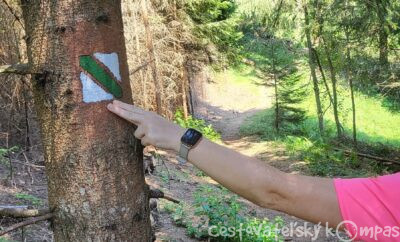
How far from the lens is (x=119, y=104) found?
6.28 feet

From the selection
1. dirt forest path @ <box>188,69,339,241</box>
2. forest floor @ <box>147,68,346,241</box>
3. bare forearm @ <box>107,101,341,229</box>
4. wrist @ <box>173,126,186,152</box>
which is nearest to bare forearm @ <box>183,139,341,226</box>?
bare forearm @ <box>107,101,341,229</box>

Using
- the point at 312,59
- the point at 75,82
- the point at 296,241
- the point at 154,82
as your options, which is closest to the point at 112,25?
the point at 75,82

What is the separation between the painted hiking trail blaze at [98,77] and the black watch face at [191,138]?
424mm

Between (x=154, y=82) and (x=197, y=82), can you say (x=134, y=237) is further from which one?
(x=197, y=82)

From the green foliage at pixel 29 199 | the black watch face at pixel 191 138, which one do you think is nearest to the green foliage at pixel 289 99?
the green foliage at pixel 29 199

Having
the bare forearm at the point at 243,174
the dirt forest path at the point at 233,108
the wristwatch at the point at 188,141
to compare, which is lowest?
the dirt forest path at the point at 233,108

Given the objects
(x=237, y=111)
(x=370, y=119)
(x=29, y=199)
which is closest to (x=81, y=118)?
(x=29, y=199)

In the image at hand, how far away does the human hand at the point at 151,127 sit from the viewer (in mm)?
1790

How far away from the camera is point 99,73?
1.91 m

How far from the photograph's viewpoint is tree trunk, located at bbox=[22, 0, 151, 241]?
6.16 ft

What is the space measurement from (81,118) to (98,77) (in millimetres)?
196

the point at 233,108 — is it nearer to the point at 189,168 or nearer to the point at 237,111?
the point at 237,111

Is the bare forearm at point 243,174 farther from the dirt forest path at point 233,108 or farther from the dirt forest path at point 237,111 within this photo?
the dirt forest path at point 233,108

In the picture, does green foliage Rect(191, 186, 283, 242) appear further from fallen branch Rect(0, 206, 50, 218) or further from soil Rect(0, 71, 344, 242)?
fallen branch Rect(0, 206, 50, 218)
